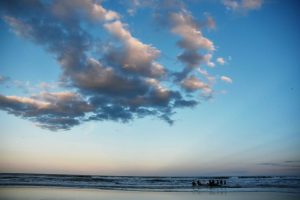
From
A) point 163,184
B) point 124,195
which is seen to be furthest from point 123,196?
point 163,184

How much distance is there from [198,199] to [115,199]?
5542 millimetres

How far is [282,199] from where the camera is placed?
18531 mm

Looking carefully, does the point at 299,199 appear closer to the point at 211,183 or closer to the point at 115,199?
the point at 115,199

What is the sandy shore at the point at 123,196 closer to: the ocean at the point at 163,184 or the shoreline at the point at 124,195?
the shoreline at the point at 124,195

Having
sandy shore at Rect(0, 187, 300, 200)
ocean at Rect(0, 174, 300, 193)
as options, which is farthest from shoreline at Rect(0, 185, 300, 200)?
ocean at Rect(0, 174, 300, 193)

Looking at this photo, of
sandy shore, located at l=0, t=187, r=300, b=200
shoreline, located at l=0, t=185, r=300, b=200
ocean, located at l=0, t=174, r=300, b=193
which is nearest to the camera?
sandy shore, located at l=0, t=187, r=300, b=200

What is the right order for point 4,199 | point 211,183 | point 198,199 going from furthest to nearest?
point 211,183, point 198,199, point 4,199

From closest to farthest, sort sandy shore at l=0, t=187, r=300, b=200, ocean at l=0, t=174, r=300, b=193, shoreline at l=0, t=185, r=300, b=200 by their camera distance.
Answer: sandy shore at l=0, t=187, r=300, b=200 → shoreline at l=0, t=185, r=300, b=200 → ocean at l=0, t=174, r=300, b=193

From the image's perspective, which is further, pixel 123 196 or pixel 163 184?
Result: pixel 163 184

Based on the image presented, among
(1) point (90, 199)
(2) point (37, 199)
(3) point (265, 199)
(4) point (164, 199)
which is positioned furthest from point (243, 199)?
(2) point (37, 199)

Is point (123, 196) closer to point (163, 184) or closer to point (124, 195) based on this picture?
point (124, 195)

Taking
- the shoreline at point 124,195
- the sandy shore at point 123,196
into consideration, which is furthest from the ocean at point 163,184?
the sandy shore at point 123,196

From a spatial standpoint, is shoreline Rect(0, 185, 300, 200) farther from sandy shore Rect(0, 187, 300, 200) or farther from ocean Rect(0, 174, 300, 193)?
ocean Rect(0, 174, 300, 193)

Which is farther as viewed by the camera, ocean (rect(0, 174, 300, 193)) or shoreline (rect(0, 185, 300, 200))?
ocean (rect(0, 174, 300, 193))
